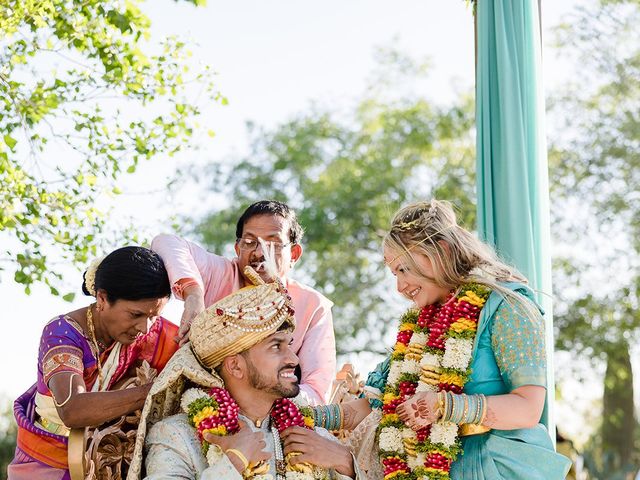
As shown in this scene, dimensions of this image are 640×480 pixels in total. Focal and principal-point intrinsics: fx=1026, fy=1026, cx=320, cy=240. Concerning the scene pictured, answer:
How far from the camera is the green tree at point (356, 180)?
Answer: 1820 centimetres

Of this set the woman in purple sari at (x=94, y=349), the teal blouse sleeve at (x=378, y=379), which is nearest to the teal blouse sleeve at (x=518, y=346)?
the teal blouse sleeve at (x=378, y=379)

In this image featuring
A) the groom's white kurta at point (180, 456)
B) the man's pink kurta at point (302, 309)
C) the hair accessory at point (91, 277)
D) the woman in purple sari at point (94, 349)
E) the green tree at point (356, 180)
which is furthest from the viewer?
the green tree at point (356, 180)

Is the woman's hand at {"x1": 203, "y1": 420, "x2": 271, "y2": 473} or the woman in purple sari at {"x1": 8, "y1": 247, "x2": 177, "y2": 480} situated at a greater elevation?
the woman in purple sari at {"x1": 8, "y1": 247, "x2": 177, "y2": 480}

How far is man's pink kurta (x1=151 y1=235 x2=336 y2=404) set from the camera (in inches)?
205

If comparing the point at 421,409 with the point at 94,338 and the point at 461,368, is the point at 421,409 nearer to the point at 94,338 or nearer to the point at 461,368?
the point at 461,368

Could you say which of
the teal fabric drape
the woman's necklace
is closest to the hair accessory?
the woman's necklace

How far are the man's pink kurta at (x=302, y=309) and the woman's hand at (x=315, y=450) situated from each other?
499 millimetres

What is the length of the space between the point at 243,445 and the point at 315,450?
375mm

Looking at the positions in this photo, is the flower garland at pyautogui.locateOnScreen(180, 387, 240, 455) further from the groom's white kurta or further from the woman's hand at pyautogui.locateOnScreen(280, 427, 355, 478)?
the woman's hand at pyautogui.locateOnScreen(280, 427, 355, 478)

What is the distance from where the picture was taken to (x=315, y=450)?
4547mm

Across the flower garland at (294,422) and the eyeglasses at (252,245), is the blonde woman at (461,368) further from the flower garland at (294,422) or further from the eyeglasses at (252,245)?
the eyeglasses at (252,245)

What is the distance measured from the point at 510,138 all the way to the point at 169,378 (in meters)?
2.25

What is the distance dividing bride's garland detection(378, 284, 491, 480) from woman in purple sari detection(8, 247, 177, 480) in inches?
44.3

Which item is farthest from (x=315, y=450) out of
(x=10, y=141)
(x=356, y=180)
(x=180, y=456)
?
(x=356, y=180)
